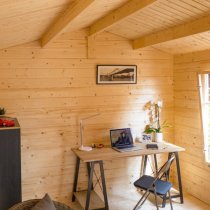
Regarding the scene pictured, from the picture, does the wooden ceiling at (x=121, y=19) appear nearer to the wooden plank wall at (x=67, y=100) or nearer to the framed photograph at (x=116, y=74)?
the wooden plank wall at (x=67, y=100)

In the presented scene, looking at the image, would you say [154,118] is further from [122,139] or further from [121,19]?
[121,19]

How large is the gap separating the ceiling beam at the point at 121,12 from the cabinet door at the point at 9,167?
145 cm

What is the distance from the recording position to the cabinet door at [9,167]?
2.88 meters

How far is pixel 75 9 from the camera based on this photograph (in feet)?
7.20

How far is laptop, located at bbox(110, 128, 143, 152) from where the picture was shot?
156 inches

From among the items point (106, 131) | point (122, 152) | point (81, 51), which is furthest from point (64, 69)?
point (122, 152)

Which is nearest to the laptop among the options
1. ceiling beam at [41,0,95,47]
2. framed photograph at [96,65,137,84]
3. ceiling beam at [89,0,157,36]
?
framed photograph at [96,65,137,84]

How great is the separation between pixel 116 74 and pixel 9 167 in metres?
1.96

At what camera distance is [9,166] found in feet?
9.57

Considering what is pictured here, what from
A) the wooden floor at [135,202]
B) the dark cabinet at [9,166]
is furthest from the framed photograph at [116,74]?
the wooden floor at [135,202]

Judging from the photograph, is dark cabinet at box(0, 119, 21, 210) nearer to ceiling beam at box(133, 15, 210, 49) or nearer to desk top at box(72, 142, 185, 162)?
desk top at box(72, 142, 185, 162)

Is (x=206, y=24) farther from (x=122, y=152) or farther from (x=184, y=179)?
(x=184, y=179)

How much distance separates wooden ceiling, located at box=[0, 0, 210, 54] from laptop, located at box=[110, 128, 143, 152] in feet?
3.96

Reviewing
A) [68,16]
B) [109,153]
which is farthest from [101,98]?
[68,16]
